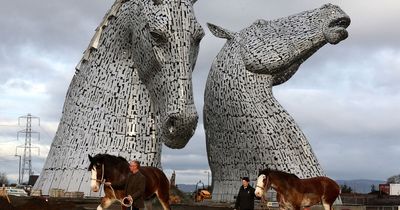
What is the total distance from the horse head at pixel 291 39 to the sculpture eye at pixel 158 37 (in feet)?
24.5

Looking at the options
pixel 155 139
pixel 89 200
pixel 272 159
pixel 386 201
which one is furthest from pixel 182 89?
pixel 386 201

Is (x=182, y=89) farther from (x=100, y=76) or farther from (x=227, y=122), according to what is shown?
(x=227, y=122)

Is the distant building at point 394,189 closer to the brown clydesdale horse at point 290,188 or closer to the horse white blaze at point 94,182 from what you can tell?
the brown clydesdale horse at point 290,188

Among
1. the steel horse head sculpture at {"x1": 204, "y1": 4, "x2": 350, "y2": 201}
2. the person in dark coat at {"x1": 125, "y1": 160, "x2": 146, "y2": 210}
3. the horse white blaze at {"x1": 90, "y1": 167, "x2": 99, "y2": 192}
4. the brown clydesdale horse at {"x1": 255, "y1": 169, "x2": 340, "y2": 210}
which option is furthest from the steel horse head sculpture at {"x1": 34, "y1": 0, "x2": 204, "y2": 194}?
the steel horse head sculpture at {"x1": 204, "y1": 4, "x2": 350, "y2": 201}

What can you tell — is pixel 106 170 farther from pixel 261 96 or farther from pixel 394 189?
pixel 394 189

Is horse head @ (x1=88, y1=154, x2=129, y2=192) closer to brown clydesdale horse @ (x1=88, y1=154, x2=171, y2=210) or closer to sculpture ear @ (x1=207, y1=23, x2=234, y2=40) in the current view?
brown clydesdale horse @ (x1=88, y1=154, x2=171, y2=210)

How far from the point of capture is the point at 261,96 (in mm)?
19984

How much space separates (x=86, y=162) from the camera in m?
14.2

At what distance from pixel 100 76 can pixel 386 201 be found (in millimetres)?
19392

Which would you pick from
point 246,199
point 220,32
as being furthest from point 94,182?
point 220,32

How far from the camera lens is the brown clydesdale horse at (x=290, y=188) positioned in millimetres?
8242

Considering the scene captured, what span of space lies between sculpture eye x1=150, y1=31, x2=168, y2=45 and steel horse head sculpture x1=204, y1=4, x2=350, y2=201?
730 centimetres

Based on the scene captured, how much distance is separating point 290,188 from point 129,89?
707 centimetres

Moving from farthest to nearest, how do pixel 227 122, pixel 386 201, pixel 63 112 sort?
pixel 386 201
pixel 227 122
pixel 63 112
